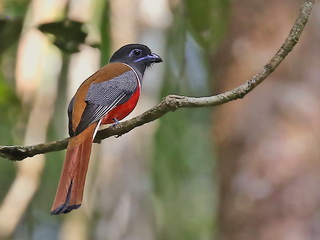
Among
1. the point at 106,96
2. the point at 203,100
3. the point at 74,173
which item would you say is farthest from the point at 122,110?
the point at 74,173

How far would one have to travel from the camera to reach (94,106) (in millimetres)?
1727

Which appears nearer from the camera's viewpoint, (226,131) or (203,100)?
(203,100)

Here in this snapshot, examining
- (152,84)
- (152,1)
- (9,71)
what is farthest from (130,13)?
(9,71)

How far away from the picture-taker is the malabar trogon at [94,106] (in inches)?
59.4

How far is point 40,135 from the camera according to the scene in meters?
4.64

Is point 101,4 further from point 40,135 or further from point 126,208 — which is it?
point 126,208

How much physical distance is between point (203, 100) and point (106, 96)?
23 cm

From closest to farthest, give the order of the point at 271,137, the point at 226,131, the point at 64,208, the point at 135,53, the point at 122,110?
the point at 64,208 → the point at 122,110 → the point at 135,53 → the point at 271,137 → the point at 226,131

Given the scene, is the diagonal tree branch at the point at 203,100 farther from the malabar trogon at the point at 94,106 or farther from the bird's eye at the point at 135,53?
the bird's eye at the point at 135,53

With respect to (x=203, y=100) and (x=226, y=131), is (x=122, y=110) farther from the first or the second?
(x=226, y=131)

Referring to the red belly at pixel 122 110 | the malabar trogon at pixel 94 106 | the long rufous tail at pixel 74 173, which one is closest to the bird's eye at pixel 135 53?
the malabar trogon at pixel 94 106

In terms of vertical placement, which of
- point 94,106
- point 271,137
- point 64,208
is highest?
point 271,137

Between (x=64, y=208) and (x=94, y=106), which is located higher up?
(x=94, y=106)

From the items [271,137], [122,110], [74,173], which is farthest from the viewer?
[271,137]
